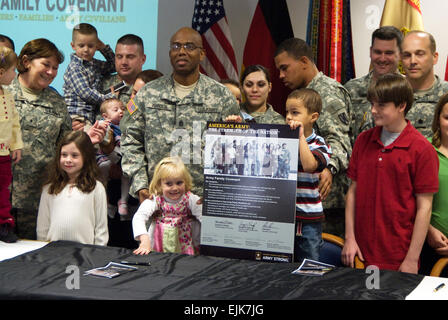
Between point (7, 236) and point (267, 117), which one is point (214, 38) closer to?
point (267, 117)

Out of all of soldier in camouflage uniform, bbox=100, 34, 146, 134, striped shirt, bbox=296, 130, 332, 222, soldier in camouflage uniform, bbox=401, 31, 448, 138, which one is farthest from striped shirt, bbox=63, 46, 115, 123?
soldier in camouflage uniform, bbox=401, 31, 448, 138

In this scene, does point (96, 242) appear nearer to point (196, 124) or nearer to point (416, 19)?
point (196, 124)

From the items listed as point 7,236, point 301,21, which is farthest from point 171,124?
point 301,21

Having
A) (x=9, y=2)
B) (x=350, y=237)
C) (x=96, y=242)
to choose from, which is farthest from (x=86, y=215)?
(x=9, y=2)

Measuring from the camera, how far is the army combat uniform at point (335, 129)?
3.31 m

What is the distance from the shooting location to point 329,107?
3.49 metres

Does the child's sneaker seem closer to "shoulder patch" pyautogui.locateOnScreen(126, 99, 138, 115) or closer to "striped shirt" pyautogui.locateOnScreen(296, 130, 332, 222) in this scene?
"shoulder patch" pyautogui.locateOnScreen(126, 99, 138, 115)

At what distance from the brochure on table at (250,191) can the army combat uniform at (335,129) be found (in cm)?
77

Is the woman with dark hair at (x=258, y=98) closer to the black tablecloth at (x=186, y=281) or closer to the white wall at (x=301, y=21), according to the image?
the black tablecloth at (x=186, y=281)

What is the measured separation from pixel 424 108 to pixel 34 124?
253 centimetres

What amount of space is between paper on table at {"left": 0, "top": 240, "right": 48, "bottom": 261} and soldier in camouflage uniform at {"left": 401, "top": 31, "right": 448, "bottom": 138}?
2.43 meters

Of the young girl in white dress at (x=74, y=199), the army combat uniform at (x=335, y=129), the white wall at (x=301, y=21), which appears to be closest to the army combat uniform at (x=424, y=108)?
the army combat uniform at (x=335, y=129)

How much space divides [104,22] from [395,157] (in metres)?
3.22

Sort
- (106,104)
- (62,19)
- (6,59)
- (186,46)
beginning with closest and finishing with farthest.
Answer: (6,59) < (186,46) < (106,104) < (62,19)
